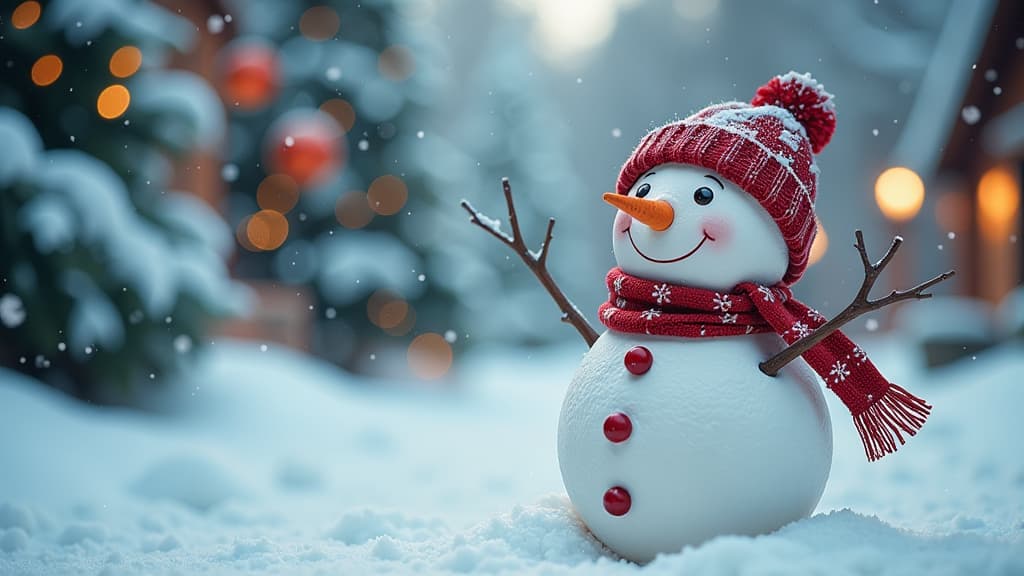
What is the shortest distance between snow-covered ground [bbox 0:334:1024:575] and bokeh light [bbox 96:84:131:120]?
6.32 ft

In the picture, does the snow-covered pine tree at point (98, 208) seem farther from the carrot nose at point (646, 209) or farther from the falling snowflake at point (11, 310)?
the carrot nose at point (646, 209)

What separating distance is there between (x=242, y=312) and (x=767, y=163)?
14.9 feet

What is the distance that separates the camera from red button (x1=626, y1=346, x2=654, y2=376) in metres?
2.45

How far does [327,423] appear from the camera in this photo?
650cm

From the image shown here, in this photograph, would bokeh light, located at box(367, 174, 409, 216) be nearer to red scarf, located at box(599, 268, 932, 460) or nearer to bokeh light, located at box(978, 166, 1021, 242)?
bokeh light, located at box(978, 166, 1021, 242)

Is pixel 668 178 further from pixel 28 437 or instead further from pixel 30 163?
pixel 30 163

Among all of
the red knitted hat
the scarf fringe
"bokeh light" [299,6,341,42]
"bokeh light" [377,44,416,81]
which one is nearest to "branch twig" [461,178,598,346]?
the red knitted hat

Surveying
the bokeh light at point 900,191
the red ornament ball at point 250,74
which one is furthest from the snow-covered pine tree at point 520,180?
the bokeh light at point 900,191

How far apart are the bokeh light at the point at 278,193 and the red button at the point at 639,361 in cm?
774

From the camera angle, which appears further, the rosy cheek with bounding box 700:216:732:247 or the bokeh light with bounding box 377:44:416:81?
the bokeh light with bounding box 377:44:416:81

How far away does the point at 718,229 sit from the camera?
2467 mm

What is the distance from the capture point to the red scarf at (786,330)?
246 cm

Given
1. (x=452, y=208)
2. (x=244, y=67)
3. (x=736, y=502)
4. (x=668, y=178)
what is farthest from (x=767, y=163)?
(x=452, y=208)

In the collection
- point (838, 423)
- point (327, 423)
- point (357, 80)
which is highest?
point (357, 80)
